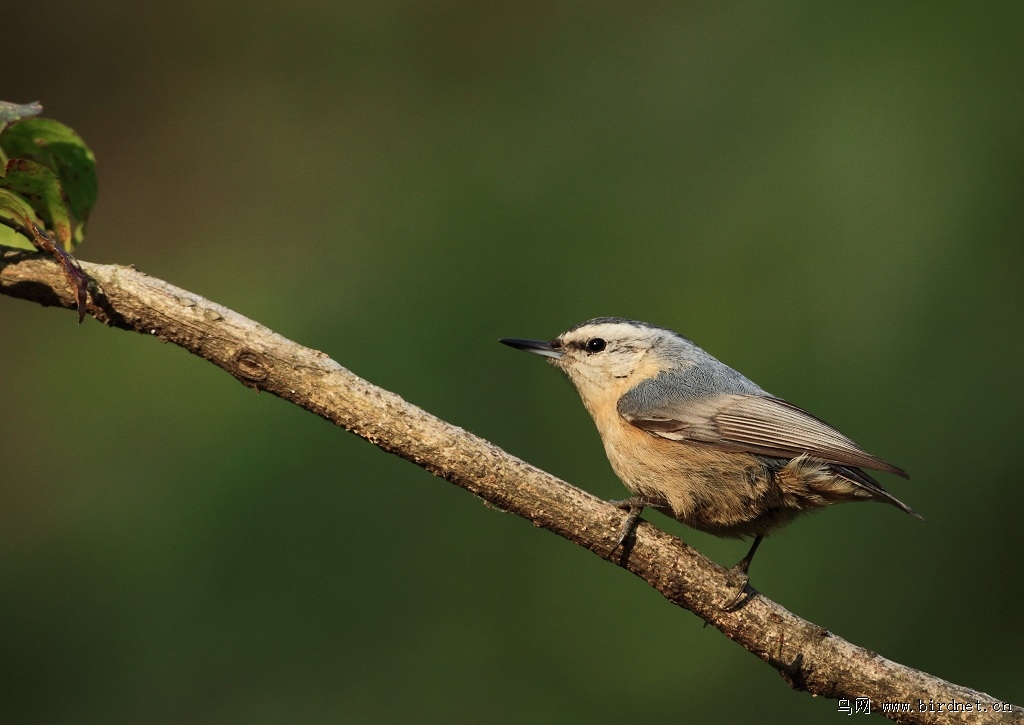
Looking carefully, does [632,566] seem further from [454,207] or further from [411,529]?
[454,207]

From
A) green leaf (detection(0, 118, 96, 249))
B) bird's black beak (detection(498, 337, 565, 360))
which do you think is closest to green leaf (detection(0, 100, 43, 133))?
green leaf (detection(0, 118, 96, 249))

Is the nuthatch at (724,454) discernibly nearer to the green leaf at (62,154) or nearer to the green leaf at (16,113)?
the green leaf at (62,154)

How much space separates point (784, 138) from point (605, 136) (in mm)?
947

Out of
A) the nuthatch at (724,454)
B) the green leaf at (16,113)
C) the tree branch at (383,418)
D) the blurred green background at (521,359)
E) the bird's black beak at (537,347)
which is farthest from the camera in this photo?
the blurred green background at (521,359)

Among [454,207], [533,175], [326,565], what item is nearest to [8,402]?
[326,565]

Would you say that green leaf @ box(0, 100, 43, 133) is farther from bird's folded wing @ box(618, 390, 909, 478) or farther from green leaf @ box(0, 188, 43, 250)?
bird's folded wing @ box(618, 390, 909, 478)

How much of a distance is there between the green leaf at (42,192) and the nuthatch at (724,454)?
1.58 m

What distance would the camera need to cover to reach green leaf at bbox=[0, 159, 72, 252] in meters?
2.35

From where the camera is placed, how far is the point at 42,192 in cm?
241

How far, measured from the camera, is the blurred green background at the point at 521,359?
13.4ft

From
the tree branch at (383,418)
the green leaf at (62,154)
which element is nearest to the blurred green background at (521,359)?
the tree branch at (383,418)

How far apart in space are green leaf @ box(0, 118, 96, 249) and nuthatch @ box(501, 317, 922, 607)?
1.58 meters

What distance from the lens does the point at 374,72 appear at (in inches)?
239

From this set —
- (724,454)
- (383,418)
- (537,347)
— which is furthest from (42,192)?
(724,454)
